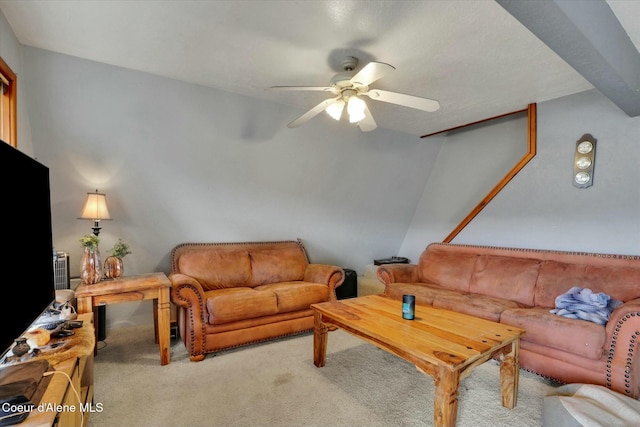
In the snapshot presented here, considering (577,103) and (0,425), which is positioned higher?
(577,103)

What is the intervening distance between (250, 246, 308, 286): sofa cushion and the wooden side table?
3.54 feet

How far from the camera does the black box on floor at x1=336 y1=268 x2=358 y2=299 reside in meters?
4.03

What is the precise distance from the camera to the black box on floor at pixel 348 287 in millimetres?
4031

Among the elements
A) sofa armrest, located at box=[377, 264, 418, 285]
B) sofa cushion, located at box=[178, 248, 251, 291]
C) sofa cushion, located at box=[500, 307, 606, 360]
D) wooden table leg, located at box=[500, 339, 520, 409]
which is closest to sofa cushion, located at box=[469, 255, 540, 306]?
sofa cushion, located at box=[500, 307, 606, 360]

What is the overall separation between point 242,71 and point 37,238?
1.85 metres

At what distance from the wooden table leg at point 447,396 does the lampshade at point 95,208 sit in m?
2.80

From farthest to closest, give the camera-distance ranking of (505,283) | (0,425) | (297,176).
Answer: (297,176), (505,283), (0,425)

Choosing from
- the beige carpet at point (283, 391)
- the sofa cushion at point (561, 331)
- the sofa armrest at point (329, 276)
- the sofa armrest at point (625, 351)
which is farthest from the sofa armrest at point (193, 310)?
the sofa armrest at point (625, 351)

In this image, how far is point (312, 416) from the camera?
1832 millimetres

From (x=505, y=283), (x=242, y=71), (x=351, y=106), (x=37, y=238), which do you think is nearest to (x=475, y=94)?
(x=351, y=106)

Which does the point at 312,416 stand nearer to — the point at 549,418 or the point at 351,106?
the point at 549,418

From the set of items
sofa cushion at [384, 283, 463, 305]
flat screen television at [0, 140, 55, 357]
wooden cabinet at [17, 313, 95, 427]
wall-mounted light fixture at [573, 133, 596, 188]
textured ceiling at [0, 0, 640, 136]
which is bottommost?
sofa cushion at [384, 283, 463, 305]

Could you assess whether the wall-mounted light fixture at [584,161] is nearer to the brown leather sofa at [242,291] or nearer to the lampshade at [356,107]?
the lampshade at [356,107]

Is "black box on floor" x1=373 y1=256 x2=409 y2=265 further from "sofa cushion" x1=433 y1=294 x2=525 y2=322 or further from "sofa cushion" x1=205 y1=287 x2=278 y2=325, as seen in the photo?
"sofa cushion" x1=205 y1=287 x2=278 y2=325
